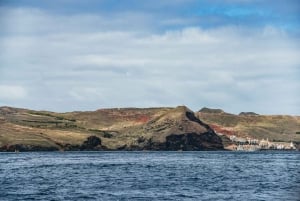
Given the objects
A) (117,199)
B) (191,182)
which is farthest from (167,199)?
(191,182)

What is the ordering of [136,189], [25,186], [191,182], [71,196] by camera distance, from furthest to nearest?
[191,182] → [25,186] → [136,189] → [71,196]

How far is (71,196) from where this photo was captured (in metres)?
49.2

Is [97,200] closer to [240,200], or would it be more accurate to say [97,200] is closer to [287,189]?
[240,200]

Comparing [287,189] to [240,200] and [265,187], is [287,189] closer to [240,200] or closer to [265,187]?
[265,187]

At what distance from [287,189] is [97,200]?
771 inches

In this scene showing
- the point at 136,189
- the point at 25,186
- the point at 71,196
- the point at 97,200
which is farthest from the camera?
the point at 25,186

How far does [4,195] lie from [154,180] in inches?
798

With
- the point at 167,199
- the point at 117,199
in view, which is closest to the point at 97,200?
the point at 117,199

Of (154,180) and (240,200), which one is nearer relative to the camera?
(240,200)

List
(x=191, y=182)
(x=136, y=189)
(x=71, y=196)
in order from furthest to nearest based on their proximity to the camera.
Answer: (x=191, y=182)
(x=136, y=189)
(x=71, y=196)

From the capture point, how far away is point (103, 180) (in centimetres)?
6631

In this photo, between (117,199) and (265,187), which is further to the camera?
(265,187)

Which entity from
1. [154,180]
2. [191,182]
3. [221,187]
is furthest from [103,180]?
[221,187]

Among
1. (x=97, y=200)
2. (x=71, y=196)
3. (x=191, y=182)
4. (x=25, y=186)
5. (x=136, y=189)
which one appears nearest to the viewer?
(x=97, y=200)
